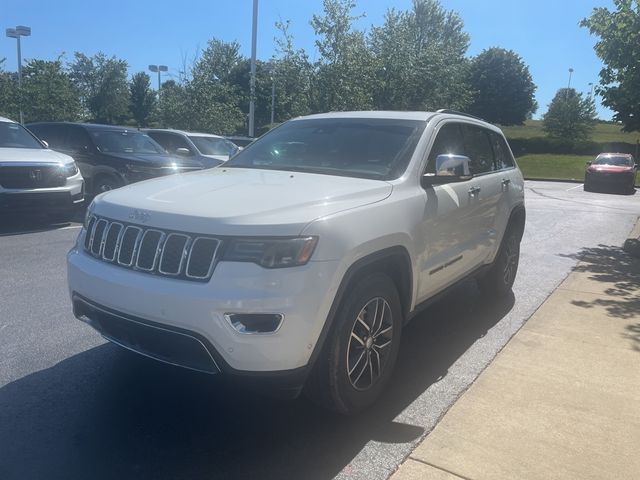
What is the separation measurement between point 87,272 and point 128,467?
1094mm

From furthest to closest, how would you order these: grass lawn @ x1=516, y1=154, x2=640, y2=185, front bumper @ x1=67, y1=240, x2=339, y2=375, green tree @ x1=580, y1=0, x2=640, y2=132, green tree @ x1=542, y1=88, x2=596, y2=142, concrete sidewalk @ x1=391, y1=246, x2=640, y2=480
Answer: green tree @ x1=542, y1=88, x2=596, y2=142
grass lawn @ x1=516, y1=154, x2=640, y2=185
green tree @ x1=580, y1=0, x2=640, y2=132
concrete sidewalk @ x1=391, y1=246, x2=640, y2=480
front bumper @ x1=67, y1=240, x2=339, y2=375

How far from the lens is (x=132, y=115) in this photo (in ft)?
197

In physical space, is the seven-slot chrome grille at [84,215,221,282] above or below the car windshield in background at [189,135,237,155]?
below

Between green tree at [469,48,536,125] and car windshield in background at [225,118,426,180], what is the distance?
5676 centimetres

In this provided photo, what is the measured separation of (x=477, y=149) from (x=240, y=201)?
9.74 feet

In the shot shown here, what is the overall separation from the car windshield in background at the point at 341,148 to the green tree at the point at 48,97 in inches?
895

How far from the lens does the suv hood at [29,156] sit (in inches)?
351

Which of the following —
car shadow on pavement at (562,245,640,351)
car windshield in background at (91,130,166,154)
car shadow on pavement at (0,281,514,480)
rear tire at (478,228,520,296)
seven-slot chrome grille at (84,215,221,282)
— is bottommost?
car shadow on pavement at (0,281,514,480)

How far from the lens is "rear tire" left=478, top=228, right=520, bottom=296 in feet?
19.2

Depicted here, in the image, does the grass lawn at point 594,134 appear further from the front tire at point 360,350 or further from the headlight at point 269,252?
the headlight at point 269,252

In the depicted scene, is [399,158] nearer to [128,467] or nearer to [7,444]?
[128,467]

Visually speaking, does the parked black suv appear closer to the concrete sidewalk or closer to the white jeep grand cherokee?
the white jeep grand cherokee

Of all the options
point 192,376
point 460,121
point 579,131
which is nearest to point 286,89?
point 460,121

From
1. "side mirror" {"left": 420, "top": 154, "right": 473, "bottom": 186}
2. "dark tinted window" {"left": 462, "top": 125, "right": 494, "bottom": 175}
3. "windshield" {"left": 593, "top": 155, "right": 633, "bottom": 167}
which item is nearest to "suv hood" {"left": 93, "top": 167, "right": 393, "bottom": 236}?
"side mirror" {"left": 420, "top": 154, "right": 473, "bottom": 186}
